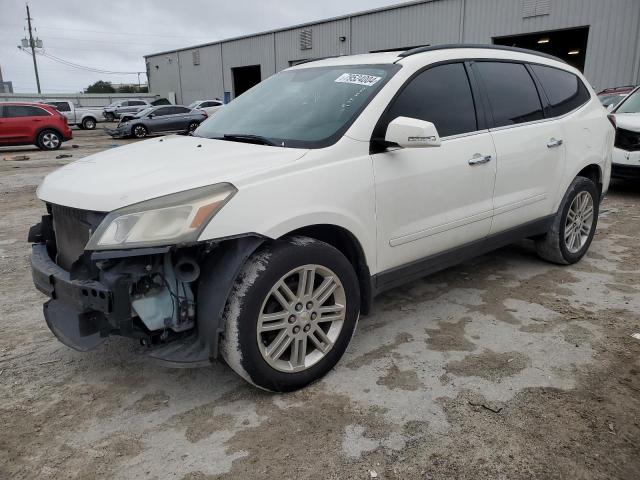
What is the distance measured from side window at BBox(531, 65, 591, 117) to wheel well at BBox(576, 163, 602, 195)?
1.93ft

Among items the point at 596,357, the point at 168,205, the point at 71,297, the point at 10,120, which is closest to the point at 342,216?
the point at 168,205

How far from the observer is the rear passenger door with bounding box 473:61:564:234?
362 cm

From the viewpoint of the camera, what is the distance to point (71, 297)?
2.37 meters

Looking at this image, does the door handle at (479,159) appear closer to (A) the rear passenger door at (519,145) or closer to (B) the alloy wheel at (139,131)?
(A) the rear passenger door at (519,145)

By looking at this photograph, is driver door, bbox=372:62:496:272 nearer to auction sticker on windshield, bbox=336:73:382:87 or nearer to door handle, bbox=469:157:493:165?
door handle, bbox=469:157:493:165

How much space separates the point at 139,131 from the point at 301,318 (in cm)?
2021

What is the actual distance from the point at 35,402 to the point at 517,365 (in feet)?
8.68

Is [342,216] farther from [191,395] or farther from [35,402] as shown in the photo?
[35,402]

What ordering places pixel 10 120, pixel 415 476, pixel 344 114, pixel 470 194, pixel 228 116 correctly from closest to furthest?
pixel 415 476
pixel 344 114
pixel 470 194
pixel 228 116
pixel 10 120

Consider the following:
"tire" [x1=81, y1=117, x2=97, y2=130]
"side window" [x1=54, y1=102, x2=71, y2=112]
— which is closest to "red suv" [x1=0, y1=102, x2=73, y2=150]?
"side window" [x1=54, y1=102, x2=71, y2=112]

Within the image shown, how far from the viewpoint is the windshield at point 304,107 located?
288 centimetres

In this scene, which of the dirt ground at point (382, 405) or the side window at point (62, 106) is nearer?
the dirt ground at point (382, 405)

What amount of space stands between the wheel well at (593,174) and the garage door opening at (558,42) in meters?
16.6

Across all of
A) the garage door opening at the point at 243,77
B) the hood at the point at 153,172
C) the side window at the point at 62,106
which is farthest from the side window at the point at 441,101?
the garage door opening at the point at 243,77
